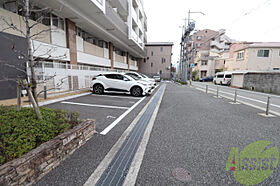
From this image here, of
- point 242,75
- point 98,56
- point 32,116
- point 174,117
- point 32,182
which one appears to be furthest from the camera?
point 242,75

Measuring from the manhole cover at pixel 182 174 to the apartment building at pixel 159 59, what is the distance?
3805 centimetres

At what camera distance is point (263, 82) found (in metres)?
14.2

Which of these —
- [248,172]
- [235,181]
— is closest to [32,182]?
[235,181]

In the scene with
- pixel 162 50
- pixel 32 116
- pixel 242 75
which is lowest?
pixel 32 116

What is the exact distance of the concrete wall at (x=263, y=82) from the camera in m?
12.7

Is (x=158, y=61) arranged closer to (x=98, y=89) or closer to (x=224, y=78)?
(x=224, y=78)

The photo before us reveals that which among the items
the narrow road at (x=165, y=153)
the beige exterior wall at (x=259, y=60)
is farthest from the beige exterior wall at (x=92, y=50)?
the beige exterior wall at (x=259, y=60)

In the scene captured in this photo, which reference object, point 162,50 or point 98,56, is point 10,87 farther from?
point 162,50

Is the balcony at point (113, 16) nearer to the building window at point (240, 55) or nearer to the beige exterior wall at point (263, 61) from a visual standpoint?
the beige exterior wall at point (263, 61)

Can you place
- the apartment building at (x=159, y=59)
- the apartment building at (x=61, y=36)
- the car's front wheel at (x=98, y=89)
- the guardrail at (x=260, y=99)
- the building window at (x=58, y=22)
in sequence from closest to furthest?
1. the guardrail at (x=260, y=99)
2. the apartment building at (x=61, y=36)
3. the car's front wheel at (x=98, y=89)
4. the building window at (x=58, y=22)
5. the apartment building at (x=159, y=59)

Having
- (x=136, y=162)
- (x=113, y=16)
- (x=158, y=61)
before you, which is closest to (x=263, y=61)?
(x=158, y=61)

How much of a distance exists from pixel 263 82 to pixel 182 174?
17754 mm

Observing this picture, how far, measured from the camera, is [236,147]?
9.32 feet

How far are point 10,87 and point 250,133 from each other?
10.2 m
